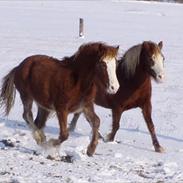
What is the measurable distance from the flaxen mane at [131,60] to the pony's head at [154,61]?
0.15 metres

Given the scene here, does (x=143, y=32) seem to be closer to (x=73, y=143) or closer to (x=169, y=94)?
(x=169, y=94)

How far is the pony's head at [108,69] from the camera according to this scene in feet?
23.7

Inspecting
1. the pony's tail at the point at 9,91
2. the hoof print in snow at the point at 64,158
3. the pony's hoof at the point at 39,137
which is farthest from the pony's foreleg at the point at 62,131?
the pony's tail at the point at 9,91

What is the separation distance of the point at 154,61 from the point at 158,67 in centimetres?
12

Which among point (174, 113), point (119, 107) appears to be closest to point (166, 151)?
point (119, 107)

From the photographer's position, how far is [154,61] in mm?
8469

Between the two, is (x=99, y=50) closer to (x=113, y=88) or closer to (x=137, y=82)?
(x=113, y=88)

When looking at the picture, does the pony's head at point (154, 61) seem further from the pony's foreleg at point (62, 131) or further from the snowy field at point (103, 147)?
the pony's foreleg at point (62, 131)

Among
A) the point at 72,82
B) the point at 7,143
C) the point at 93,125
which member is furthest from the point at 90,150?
the point at 7,143

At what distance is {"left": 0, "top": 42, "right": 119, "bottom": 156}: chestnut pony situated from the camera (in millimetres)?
7312

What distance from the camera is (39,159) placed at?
724 cm

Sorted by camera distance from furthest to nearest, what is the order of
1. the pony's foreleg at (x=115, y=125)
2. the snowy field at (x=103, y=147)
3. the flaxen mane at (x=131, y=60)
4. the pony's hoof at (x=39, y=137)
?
the pony's foreleg at (x=115, y=125) < the flaxen mane at (x=131, y=60) < the pony's hoof at (x=39, y=137) < the snowy field at (x=103, y=147)

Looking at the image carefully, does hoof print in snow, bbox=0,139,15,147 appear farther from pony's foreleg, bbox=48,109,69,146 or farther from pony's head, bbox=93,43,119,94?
pony's head, bbox=93,43,119,94

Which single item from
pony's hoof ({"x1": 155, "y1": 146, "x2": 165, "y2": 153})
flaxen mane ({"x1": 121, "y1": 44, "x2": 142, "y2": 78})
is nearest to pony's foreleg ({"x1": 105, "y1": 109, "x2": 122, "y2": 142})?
flaxen mane ({"x1": 121, "y1": 44, "x2": 142, "y2": 78})
